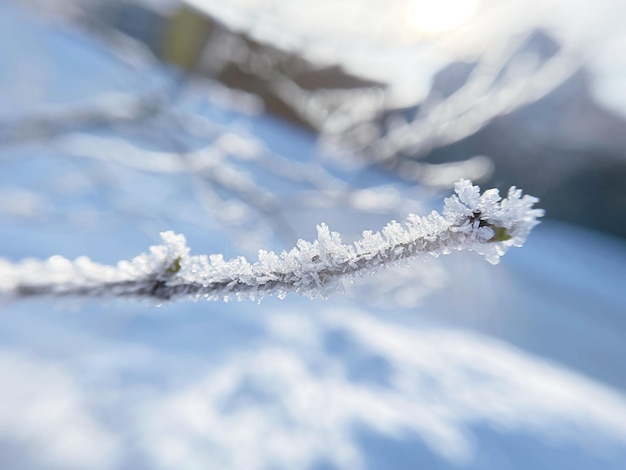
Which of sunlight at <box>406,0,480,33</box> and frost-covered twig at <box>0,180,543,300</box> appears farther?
sunlight at <box>406,0,480,33</box>

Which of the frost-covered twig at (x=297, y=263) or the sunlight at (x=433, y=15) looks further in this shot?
the sunlight at (x=433, y=15)

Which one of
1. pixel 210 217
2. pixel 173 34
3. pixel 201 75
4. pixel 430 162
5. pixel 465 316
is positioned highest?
pixel 173 34

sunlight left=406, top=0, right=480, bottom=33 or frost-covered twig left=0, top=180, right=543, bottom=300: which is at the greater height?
sunlight left=406, top=0, right=480, bottom=33

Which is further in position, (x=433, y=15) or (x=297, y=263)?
(x=433, y=15)

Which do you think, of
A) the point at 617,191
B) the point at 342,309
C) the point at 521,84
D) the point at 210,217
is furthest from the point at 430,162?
the point at 617,191

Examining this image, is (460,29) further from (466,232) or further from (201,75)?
(466,232)

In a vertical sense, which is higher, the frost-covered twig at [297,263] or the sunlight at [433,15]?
the sunlight at [433,15]

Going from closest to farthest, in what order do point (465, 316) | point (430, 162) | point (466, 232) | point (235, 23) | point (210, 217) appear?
point (466, 232), point (235, 23), point (210, 217), point (430, 162), point (465, 316)

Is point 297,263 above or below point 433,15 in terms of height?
below
